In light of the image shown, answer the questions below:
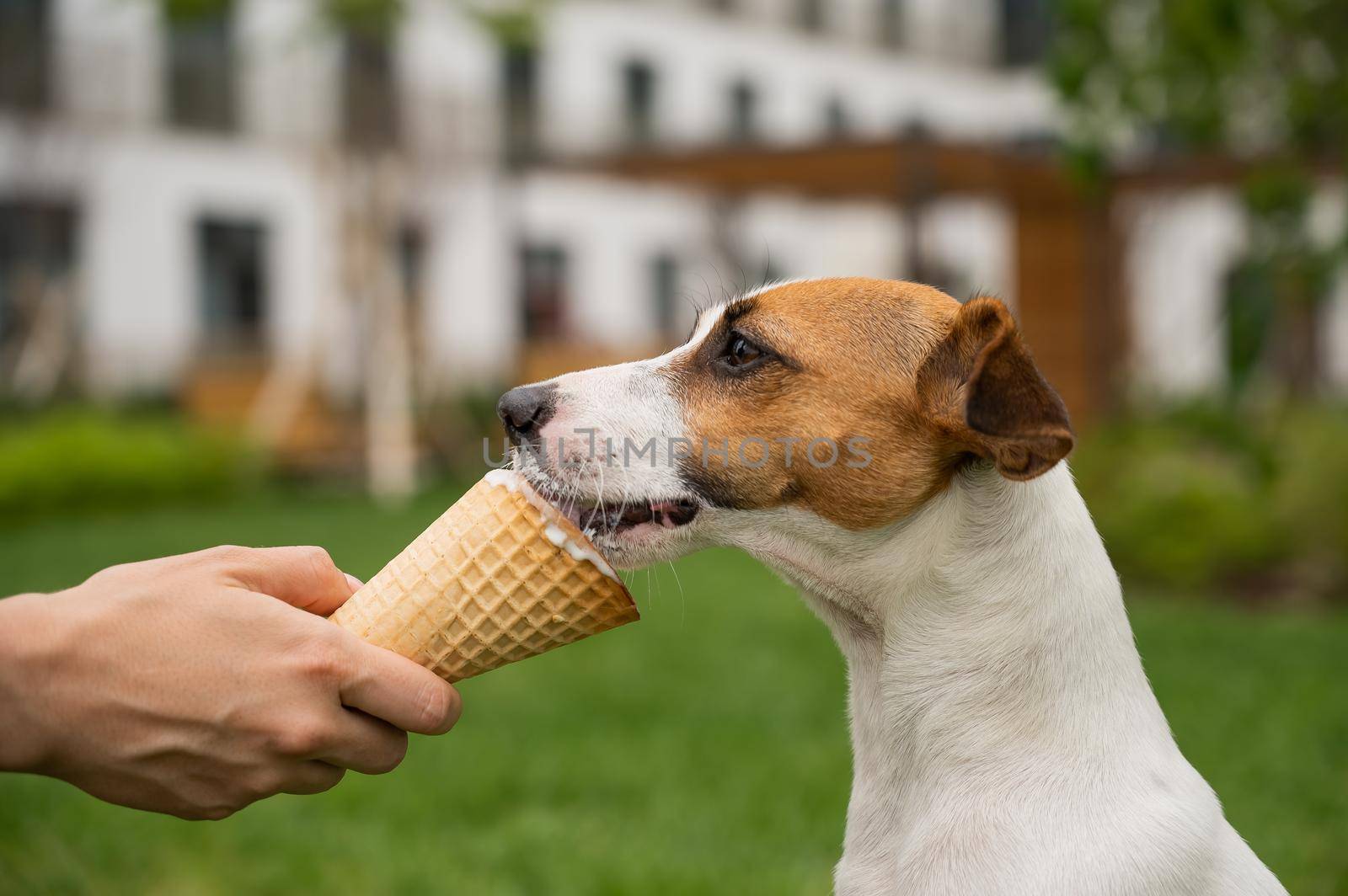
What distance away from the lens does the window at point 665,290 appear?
3095 cm

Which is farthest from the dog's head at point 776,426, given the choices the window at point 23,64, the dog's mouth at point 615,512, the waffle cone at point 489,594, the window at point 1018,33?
the window at point 1018,33

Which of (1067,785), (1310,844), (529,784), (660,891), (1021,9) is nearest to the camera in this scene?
(1067,785)

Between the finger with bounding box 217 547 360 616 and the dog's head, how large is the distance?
1.38 ft

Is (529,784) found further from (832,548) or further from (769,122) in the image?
(769,122)

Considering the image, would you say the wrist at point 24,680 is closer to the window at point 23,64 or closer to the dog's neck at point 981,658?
the dog's neck at point 981,658

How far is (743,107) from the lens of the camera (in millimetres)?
33906

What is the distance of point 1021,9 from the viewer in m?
39.3

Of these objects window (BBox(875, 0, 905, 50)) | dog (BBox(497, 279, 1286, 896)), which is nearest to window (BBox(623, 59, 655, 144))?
window (BBox(875, 0, 905, 50))

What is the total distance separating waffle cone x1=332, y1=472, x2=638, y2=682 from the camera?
7.70 ft

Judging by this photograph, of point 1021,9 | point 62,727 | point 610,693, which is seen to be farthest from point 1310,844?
point 1021,9

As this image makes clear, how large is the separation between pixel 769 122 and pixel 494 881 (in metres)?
32.2

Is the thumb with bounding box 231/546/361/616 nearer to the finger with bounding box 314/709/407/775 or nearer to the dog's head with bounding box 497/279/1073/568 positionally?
the finger with bounding box 314/709/407/775

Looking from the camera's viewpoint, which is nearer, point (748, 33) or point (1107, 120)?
point (1107, 120)

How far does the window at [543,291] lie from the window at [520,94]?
8.27ft
